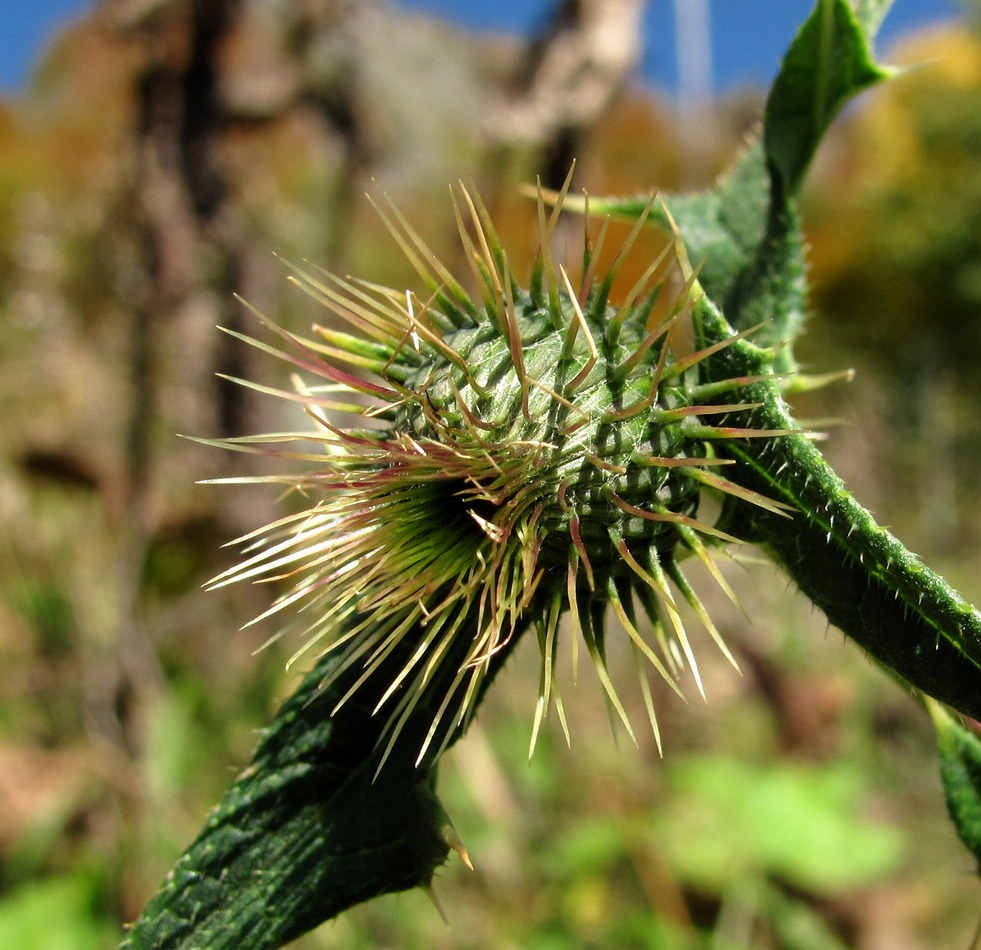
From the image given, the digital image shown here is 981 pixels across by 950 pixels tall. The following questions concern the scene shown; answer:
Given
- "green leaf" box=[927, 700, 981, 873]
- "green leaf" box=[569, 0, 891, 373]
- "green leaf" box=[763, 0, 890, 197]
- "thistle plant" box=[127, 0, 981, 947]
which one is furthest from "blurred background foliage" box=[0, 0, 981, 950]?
"green leaf" box=[927, 700, 981, 873]

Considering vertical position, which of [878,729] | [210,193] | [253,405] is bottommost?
[878,729]

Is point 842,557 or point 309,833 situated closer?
point 842,557

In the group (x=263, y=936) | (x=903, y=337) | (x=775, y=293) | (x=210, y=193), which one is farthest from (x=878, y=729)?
(x=903, y=337)

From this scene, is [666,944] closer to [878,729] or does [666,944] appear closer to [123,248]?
[878,729]

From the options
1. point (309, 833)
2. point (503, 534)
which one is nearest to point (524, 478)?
point (503, 534)

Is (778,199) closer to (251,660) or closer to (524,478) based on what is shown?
(524,478)

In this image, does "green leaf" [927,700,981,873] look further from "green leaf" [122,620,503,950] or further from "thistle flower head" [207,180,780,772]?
"green leaf" [122,620,503,950]
